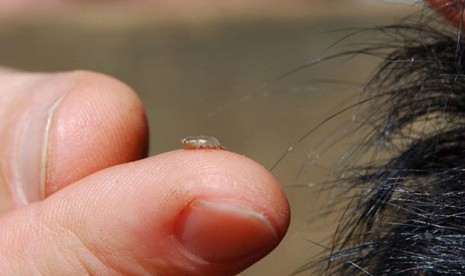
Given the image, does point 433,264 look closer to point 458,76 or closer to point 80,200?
point 458,76

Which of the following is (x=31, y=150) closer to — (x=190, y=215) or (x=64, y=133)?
(x=64, y=133)

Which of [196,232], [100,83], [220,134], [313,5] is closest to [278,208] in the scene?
[196,232]

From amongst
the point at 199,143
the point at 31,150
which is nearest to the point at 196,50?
the point at 31,150

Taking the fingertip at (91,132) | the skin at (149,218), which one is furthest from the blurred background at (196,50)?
the skin at (149,218)

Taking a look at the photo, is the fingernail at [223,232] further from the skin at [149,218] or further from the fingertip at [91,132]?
the fingertip at [91,132]

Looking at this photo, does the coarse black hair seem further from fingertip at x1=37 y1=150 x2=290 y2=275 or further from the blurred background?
the blurred background

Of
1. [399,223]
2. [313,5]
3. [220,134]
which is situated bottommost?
[220,134]
